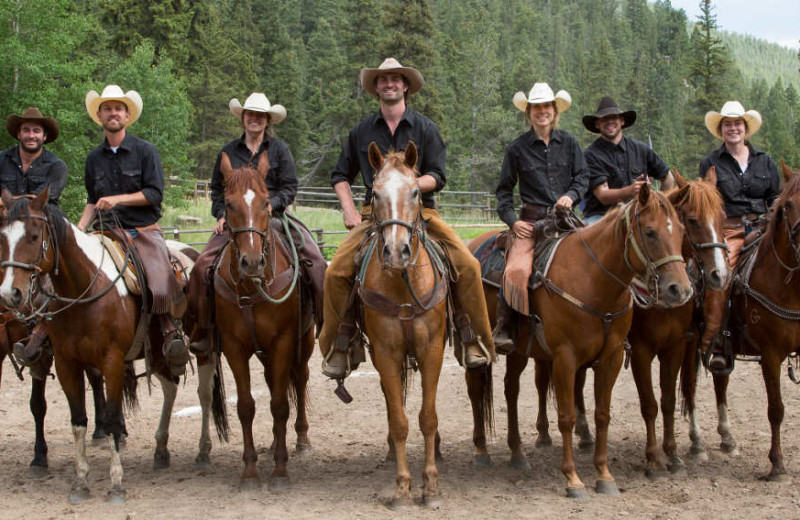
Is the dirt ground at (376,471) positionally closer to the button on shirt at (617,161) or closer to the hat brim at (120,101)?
the button on shirt at (617,161)

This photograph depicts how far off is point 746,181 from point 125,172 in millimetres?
6159

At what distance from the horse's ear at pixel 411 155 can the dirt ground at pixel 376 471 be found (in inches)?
103

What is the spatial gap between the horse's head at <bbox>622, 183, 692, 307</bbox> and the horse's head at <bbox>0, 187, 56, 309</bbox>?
178 inches

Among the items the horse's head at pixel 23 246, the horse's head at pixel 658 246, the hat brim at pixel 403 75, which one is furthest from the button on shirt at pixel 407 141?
the horse's head at pixel 23 246

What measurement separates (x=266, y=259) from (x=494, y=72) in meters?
56.0

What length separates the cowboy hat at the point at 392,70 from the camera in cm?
702

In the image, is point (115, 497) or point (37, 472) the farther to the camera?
point (37, 472)

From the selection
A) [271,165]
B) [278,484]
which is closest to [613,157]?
[271,165]

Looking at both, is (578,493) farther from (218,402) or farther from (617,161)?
(218,402)

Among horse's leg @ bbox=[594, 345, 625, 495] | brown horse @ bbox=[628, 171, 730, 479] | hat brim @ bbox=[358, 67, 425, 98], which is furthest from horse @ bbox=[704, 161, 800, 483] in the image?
hat brim @ bbox=[358, 67, 425, 98]

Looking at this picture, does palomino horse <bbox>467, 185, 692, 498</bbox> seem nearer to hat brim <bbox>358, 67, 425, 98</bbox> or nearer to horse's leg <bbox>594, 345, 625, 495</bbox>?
horse's leg <bbox>594, 345, 625, 495</bbox>

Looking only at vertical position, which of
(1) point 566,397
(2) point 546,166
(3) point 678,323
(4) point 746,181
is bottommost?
(1) point 566,397

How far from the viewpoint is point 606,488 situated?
6438 millimetres

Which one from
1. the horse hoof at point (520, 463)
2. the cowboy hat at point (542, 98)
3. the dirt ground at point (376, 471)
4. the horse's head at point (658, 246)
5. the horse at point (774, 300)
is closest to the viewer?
the horse's head at point (658, 246)
